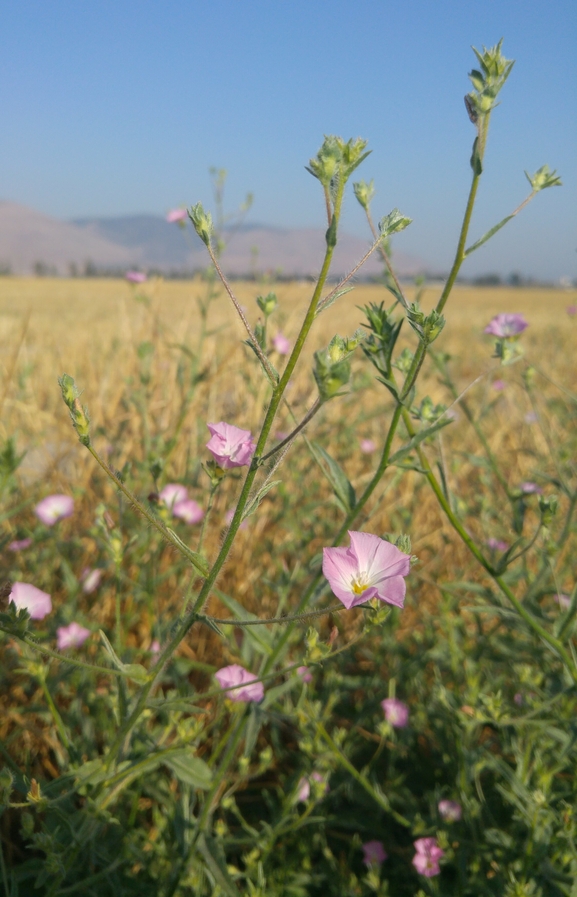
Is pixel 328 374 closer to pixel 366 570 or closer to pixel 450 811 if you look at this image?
pixel 366 570

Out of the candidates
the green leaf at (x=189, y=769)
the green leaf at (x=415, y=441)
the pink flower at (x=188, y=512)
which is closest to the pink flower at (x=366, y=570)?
the green leaf at (x=415, y=441)

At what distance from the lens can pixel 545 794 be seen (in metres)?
1.18

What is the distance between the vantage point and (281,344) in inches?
95.8

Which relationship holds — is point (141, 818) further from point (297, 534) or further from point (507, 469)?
point (507, 469)

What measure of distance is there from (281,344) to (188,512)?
2.43 ft

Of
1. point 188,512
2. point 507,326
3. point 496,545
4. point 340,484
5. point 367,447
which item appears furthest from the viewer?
point 367,447

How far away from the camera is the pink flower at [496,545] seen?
1.79 meters

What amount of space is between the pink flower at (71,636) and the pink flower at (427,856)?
858 millimetres

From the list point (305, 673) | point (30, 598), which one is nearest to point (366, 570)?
point (305, 673)

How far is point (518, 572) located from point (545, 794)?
1.44 feet

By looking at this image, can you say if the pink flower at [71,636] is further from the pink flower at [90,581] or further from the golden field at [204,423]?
the golden field at [204,423]

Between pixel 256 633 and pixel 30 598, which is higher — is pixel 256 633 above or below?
above

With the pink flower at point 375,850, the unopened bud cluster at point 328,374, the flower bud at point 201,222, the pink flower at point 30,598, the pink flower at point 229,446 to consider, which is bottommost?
the pink flower at point 375,850

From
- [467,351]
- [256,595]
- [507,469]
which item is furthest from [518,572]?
[467,351]
